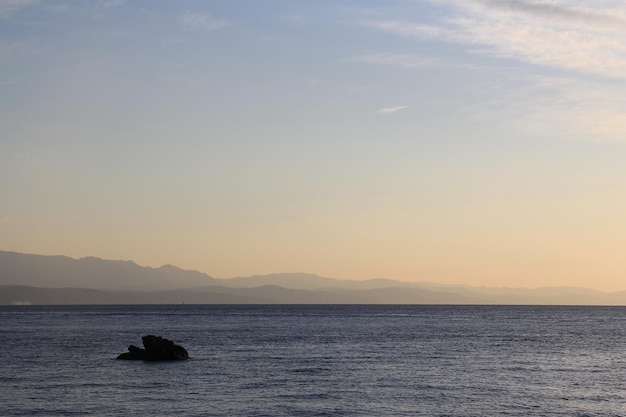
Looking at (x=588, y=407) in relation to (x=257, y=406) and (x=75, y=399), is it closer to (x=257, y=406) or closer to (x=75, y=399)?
(x=257, y=406)

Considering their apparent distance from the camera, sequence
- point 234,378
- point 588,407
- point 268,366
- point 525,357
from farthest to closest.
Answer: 1. point 525,357
2. point 268,366
3. point 234,378
4. point 588,407

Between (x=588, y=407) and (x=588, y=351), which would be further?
(x=588, y=351)

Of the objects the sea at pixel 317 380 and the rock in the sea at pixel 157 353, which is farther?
the rock in the sea at pixel 157 353

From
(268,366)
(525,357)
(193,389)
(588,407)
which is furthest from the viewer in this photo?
(525,357)

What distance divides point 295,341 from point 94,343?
96.9 ft

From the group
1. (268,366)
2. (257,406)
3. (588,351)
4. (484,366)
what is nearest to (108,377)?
(268,366)

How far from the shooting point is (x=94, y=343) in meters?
110

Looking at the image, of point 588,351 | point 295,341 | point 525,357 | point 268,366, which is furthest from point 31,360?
point 588,351

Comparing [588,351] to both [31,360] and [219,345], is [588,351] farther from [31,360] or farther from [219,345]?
[31,360]

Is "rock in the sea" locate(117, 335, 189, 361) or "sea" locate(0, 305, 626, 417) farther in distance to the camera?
"rock in the sea" locate(117, 335, 189, 361)

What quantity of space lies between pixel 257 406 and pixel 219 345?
54.6m

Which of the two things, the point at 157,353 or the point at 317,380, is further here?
the point at 157,353

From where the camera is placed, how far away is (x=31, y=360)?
8219 cm

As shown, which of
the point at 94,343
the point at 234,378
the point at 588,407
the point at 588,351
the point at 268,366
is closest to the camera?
the point at 588,407
